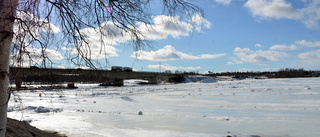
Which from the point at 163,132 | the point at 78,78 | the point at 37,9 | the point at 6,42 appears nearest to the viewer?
the point at 6,42

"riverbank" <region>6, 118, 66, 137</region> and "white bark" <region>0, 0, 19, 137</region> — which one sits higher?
"white bark" <region>0, 0, 19, 137</region>

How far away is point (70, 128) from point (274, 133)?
5.91 meters

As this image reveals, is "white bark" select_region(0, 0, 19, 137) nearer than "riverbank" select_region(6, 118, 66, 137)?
Yes

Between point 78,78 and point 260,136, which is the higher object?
point 78,78

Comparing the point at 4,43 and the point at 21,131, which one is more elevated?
the point at 4,43

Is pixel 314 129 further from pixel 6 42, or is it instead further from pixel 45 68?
pixel 6 42

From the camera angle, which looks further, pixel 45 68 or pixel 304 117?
pixel 304 117

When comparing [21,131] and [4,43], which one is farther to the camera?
[21,131]

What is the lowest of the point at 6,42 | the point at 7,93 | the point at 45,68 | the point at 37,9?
the point at 7,93

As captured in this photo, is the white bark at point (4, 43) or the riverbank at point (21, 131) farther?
the riverbank at point (21, 131)

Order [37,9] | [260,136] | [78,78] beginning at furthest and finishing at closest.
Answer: [260,136], [78,78], [37,9]

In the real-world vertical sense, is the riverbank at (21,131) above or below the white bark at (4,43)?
below

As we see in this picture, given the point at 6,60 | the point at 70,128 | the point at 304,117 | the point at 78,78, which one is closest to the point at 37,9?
the point at 6,60

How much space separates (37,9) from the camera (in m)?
2.87
